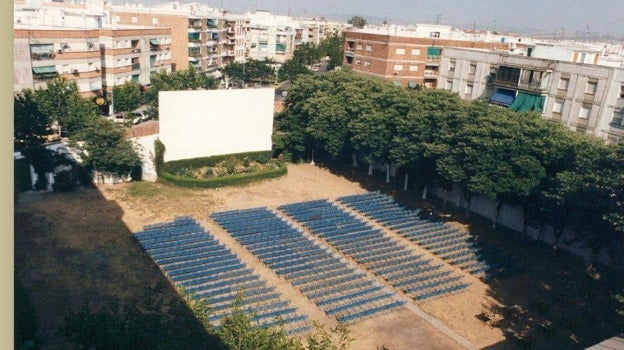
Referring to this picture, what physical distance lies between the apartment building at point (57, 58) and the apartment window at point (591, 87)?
55.4 m

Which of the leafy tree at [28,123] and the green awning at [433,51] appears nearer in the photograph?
the leafy tree at [28,123]

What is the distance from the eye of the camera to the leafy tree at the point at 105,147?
40.1 metres

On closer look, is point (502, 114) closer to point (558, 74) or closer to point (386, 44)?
point (558, 74)

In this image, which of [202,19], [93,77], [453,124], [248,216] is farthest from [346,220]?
[202,19]

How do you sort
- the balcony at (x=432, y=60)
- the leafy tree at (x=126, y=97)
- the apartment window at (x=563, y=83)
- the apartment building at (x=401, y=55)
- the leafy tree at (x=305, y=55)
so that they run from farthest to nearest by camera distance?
the leafy tree at (x=305, y=55)
the balcony at (x=432, y=60)
the apartment building at (x=401, y=55)
the leafy tree at (x=126, y=97)
the apartment window at (x=563, y=83)

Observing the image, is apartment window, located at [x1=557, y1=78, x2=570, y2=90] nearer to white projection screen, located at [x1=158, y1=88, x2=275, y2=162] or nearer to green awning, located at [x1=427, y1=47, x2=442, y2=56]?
green awning, located at [x1=427, y1=47, x2=442, y2=56]

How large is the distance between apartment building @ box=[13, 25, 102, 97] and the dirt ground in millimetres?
19024

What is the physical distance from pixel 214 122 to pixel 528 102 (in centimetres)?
3452

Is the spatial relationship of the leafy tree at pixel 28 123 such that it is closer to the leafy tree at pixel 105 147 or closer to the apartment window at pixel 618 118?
the leafy tree at pixel 105 147

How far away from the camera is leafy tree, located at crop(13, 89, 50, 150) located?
41531 mm

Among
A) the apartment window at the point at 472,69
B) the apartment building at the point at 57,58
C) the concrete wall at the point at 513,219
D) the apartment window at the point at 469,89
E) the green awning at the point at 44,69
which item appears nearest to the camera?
the concrete wall at the point at 513,219

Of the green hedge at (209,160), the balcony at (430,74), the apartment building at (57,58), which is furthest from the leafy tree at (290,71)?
the green hedge at (209,160)

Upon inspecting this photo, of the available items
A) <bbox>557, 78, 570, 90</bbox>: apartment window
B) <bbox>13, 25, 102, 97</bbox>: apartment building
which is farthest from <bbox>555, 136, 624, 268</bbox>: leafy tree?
<bbox>13, 25, 102, 97</bbox>: apartment building

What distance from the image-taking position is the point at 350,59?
85500 mm
